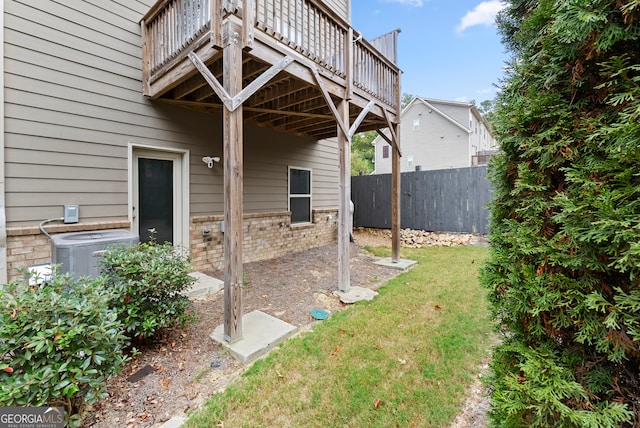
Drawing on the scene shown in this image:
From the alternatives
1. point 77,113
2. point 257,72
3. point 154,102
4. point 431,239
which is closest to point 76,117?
point 77,113

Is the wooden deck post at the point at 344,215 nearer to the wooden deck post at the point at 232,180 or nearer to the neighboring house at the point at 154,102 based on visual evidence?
the neighboring house at the point at 154,102

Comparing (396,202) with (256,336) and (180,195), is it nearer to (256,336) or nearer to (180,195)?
(256,336)

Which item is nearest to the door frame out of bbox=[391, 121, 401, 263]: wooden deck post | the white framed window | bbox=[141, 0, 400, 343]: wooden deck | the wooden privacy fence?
bbox=[141, 0, 400, 343]: wooden deck

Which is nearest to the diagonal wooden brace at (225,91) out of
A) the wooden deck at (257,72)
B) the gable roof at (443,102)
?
the wooden deck at (257,72)

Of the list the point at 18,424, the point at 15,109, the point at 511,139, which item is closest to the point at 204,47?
the point at 15,109

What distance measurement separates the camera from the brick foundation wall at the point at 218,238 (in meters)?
3.28

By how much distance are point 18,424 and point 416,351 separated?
2802 millimetres

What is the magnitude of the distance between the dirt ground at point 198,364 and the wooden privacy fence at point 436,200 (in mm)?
4615

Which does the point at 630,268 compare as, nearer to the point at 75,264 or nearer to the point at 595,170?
the point at 595,170

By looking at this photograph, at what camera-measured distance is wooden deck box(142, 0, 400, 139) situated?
2.87 metres

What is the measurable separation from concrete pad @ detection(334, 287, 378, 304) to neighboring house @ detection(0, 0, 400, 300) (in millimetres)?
1477

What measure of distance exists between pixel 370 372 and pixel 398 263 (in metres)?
3.60

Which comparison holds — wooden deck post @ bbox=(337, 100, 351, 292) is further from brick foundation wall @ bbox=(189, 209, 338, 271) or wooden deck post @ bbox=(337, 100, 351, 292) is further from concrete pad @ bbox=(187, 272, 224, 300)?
brick foundation wall @ bbox=(189, 209, 338, 271)

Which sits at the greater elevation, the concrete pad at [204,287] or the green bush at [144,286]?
the green bush at [144,286]
